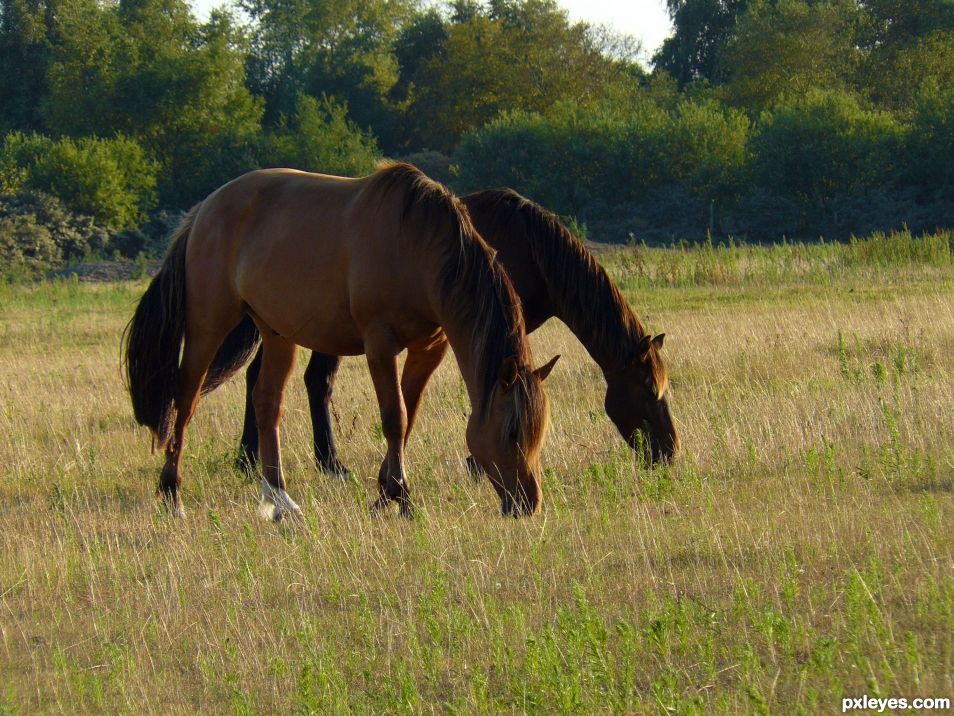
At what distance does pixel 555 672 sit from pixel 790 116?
32.7 metres

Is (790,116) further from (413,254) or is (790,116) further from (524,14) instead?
(413,254)

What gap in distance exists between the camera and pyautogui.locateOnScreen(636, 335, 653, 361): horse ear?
19.2 ft

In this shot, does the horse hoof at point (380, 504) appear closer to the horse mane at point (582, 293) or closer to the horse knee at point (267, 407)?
the horse knee at point (267, 407)

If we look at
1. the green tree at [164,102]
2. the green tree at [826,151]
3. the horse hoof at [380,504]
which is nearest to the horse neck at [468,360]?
the horse hoof at [380,504]

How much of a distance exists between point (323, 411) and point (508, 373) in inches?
95.3

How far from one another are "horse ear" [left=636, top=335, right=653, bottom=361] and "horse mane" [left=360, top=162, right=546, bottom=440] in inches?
39.7

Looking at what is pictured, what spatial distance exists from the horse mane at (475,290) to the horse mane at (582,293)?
701 mm

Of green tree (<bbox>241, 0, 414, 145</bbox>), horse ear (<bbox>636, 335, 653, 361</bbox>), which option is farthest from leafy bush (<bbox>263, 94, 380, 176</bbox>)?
horse ear (<bbox>636, 335, 653, 361</bbox>)

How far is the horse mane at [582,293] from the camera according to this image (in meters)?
5.96

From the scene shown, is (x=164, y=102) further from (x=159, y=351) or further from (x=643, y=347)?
(x=643, y=347)

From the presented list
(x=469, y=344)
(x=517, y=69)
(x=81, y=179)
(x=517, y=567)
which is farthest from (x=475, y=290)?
(x=517, y=69)

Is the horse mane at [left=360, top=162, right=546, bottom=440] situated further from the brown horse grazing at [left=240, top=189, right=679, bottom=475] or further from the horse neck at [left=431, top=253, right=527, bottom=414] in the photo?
the brown horse grazing at [left=240, top=189, right=679, bottom=475]

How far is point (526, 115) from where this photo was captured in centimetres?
4050

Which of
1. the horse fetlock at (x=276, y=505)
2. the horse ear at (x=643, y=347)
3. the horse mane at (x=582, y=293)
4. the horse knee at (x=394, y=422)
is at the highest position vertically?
the horse mane at (x=582, y=293)
